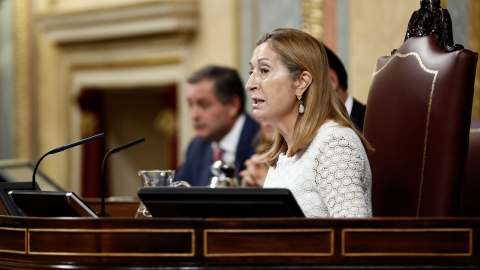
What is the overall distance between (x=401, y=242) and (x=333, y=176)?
0.54 metres

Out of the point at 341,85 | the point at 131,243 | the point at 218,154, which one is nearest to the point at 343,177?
the point at 131,243

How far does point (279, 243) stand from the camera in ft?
6.28

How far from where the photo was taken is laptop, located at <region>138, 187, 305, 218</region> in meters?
1.97

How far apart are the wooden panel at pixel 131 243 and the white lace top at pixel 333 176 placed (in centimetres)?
60

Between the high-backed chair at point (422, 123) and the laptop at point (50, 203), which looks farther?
the high-backed chair at point (422, 123)

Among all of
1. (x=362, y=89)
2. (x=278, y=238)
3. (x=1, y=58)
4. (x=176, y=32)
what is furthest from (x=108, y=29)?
(x=278, y=238)

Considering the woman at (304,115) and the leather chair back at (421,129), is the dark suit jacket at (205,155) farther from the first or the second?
the woman at (304,115)

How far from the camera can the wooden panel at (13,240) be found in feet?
6.66

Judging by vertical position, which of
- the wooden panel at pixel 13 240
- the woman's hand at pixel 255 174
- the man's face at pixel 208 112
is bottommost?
the woman's hand at pixel 255 174

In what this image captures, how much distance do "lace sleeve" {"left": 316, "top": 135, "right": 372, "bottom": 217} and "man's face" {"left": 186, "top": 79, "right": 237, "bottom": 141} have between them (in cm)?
272

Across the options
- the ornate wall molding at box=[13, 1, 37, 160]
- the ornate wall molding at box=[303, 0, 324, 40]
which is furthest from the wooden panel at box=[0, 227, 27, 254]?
the ornate wall molding at box=[13, 1, 37, 160]

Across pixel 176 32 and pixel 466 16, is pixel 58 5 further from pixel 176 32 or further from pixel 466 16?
pixel 466 16

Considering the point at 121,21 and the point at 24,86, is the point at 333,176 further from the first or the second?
the point at 24,86

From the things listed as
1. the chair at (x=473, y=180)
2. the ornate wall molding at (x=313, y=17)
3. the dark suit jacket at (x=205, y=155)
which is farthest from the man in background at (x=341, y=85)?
the ornate wall molding at (x=313, y=17)
